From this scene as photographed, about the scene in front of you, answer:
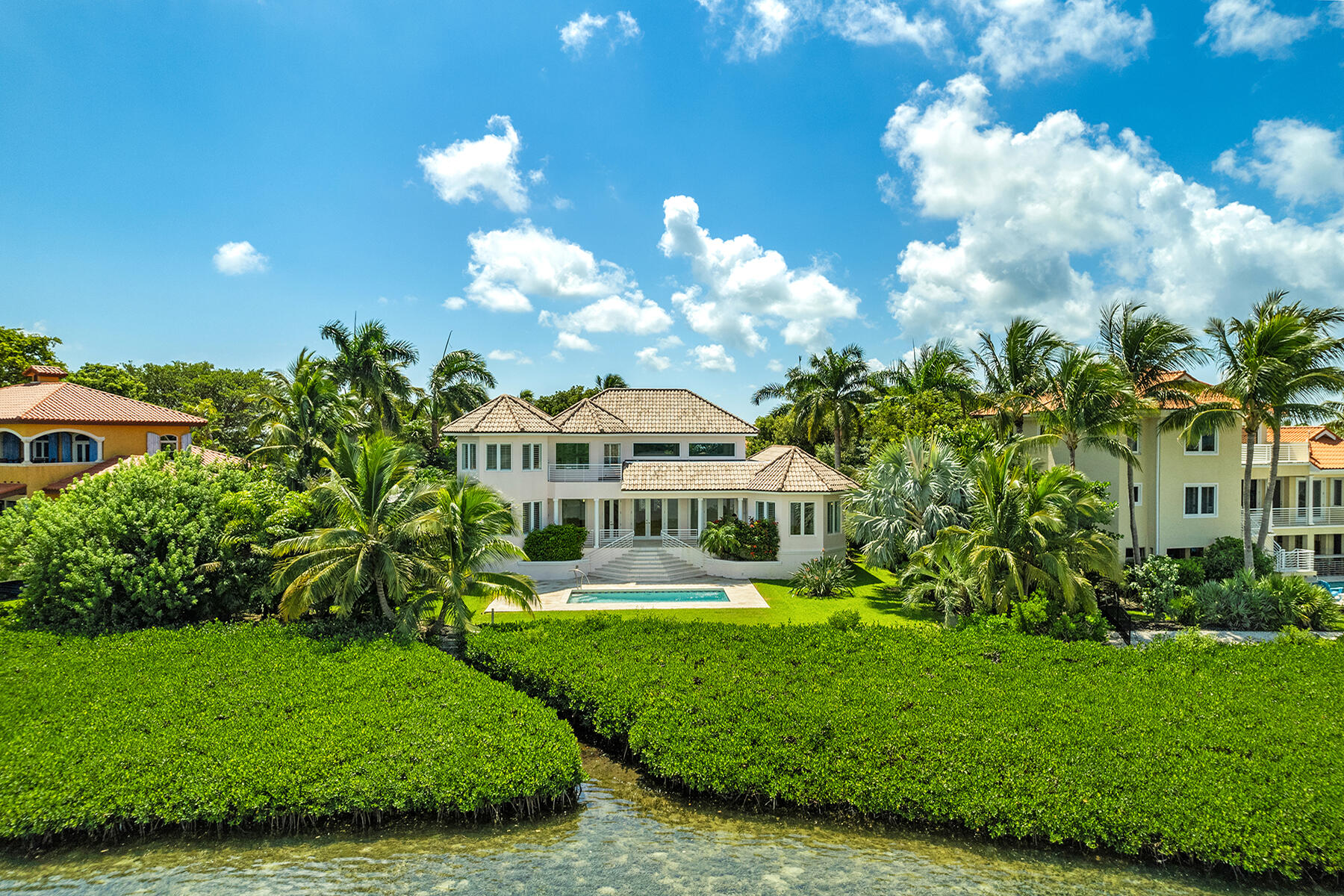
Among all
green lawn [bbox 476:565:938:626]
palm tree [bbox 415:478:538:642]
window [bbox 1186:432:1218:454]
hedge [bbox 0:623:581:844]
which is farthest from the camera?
window [bbox 1186:432:1218:454]

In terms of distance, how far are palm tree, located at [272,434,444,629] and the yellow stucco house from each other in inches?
600

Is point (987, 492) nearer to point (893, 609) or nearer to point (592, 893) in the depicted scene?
point (893, 609)

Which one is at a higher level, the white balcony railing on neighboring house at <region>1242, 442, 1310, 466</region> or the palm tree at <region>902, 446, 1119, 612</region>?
the white balcony railing on neighboring house at <region>1242, 442, 1310, 466</region>

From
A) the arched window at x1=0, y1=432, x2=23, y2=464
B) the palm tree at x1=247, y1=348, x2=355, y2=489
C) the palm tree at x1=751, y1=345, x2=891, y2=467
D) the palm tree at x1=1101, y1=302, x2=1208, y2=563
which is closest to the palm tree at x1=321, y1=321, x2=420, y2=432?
the palm tree at x1=247, y1=348, x2=355, y2=489

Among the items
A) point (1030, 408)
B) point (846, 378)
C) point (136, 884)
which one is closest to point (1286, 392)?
point (1030, 408)

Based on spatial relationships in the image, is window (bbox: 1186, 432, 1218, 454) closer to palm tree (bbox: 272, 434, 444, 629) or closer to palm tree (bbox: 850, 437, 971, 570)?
palm tree (bbox: 850, 437, 971, 570)

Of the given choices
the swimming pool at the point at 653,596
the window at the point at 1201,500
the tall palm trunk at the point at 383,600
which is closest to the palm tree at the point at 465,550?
the tall palm trunk at the point at 383,600

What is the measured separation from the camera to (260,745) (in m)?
11.2

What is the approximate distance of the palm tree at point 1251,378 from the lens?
21203 mm

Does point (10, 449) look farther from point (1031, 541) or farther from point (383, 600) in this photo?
point (1031, 541)

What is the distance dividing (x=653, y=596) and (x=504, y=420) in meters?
10.2

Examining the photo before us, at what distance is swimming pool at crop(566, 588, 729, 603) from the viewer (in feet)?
79.3

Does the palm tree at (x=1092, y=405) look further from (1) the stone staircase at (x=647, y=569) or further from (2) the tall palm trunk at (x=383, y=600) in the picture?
(2) the tall palm trunk at (x=383, y=600)

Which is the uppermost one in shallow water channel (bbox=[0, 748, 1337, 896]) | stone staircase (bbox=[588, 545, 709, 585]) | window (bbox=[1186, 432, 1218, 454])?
window (bbox=[1186, 432, 1218, 454])
